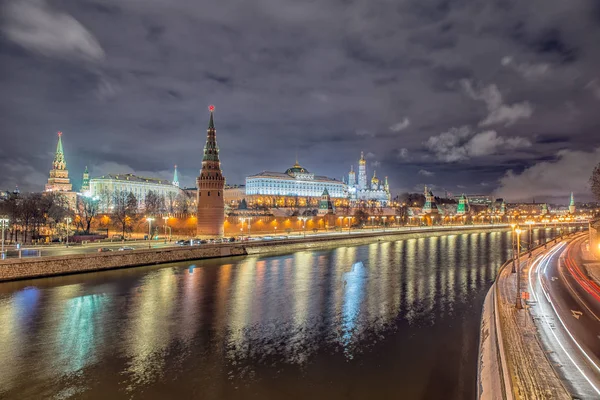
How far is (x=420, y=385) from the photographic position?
13547mm

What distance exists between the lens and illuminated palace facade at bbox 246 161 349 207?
502ft

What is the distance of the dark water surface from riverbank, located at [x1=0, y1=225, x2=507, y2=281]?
4.82ft

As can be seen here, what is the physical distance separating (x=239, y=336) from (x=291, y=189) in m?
152

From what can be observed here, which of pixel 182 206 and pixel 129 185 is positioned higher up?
pixel 129 185

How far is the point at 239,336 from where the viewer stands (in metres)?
18.7

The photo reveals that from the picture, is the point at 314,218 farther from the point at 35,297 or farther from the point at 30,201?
the point at 35,297

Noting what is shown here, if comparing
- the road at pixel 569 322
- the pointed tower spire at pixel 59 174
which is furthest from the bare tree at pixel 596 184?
the pointed tower spire at pixel 59 174

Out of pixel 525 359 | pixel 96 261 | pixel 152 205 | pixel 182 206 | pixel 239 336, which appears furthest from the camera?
pixel 182 206

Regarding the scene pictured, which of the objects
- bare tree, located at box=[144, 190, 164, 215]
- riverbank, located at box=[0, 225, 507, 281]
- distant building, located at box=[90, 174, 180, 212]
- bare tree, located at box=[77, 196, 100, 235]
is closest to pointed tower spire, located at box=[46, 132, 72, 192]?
distant building, located at box=[90, 174, 180, 212]

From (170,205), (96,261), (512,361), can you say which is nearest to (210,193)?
(96,261)

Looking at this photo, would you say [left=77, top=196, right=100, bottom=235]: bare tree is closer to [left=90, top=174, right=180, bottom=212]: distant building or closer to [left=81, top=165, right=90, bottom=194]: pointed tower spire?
[left=90, top=174, right=180, bottom=212]: distant building

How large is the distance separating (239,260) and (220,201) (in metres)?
16.8

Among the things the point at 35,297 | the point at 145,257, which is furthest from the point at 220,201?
the point at 35,297

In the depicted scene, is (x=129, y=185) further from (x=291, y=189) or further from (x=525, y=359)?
(x=525, y=359)
